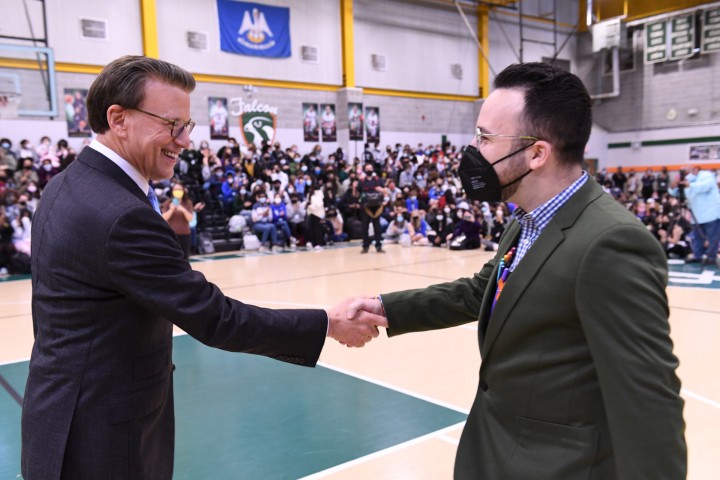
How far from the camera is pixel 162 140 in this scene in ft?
6.68

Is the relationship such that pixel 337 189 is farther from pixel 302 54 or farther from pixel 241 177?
pixel 302 54

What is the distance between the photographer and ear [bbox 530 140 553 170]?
1739 mm

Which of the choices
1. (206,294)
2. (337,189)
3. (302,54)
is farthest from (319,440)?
(302,54)

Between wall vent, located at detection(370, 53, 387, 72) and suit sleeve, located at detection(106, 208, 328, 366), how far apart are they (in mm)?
23373

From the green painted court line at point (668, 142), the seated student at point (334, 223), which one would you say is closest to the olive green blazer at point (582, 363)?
the seated student at point (334, 223)

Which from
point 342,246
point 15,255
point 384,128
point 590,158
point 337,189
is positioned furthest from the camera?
point 590,158

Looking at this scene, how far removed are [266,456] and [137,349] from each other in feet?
7.36

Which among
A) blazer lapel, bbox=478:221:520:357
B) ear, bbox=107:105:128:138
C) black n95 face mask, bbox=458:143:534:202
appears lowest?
blazer lapel, bbox=478:221:520:357

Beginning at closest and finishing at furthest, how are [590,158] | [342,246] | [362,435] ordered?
[362,435] < [342,246] < [590,158]

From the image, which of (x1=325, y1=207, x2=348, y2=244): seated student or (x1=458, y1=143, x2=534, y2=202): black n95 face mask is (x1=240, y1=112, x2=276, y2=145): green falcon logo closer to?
(x1=325, y1=207, x2=348, y2=244): seated student

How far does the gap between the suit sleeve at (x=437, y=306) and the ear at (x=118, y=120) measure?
1.16 meters

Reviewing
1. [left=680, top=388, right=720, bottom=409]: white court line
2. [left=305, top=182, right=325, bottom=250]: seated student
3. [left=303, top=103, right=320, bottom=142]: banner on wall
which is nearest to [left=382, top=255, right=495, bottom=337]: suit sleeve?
[left=680, top=388, right=720, bottom=409]: white court line

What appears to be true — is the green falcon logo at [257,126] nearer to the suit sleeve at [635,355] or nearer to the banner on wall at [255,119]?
the banner on wall at [255,119]

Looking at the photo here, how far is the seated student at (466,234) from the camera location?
15.4 meters
